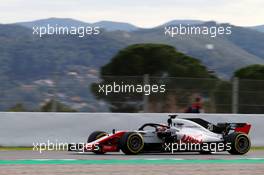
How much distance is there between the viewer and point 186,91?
19.2 m

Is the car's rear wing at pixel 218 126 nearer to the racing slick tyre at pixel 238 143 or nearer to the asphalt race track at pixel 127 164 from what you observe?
the racing slick tyre at pixel 238 143

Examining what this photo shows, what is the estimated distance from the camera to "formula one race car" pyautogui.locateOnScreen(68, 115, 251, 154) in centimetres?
1495

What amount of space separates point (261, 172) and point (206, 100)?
8.06 m

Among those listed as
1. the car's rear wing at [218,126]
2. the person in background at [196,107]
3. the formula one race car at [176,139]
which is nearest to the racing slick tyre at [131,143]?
the formula one race car at [176,139]

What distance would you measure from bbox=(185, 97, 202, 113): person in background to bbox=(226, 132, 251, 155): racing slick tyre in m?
3.31

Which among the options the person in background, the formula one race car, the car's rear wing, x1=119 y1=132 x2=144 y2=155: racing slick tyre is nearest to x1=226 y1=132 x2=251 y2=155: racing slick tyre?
the formula one race car

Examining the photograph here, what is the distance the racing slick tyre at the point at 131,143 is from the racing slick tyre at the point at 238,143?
2.05m

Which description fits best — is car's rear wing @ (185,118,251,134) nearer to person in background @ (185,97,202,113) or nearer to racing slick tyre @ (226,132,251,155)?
racing slick tyre @ (226,132,251,155)

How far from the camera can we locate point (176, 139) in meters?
15.5

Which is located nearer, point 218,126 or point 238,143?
point 238,143

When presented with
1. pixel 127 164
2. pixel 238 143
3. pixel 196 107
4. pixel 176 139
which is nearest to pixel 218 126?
pixel 238 143

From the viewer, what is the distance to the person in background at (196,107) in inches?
752

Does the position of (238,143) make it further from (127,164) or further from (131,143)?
(127,164)

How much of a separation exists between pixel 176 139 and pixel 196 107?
3.69 metres
